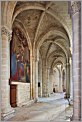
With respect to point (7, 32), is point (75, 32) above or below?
below

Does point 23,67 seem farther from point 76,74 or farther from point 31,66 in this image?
point 76,74

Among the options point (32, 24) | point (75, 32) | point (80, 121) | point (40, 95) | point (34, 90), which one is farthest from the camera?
point (40, 95)

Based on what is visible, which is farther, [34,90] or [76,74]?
[34,90]

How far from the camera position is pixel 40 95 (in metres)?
24.7

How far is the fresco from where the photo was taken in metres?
13.3

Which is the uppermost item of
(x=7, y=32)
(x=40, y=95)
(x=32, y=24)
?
(x=32, y=24)

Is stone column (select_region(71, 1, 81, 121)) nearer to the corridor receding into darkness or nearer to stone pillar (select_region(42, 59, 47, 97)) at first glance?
the corridor receding into darkness

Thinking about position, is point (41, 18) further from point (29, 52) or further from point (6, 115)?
point (6, 115)

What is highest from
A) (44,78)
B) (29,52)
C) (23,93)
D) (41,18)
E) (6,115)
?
(41,18)

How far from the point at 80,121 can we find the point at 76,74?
1359 mm

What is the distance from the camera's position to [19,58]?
1466 centimetres

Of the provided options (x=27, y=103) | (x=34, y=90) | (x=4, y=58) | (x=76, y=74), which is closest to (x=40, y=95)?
(x=34, y=90)

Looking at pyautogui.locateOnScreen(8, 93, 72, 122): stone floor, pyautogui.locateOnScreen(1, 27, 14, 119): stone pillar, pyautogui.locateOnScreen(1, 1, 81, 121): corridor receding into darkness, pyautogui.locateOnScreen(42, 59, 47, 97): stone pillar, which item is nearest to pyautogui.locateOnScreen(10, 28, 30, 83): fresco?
pyautogui.locateOnScreen(1, 1, 81, 121): corridor receding into darkness

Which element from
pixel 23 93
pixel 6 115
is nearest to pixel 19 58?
pixel 23 93
